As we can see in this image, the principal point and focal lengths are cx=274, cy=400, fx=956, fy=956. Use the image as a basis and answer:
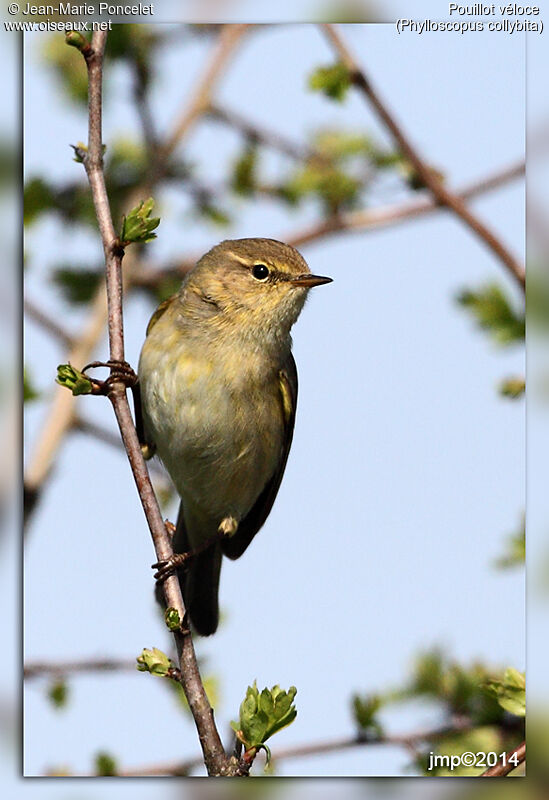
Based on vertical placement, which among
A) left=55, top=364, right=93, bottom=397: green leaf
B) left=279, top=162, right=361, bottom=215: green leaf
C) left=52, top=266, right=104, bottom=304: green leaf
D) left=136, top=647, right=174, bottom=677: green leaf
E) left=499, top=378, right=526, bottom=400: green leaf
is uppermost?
left=279, top=162, right=361, bottom=215: green leaf

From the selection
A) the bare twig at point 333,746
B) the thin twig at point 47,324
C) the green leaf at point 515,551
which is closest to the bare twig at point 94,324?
the thin twig at point 47,324

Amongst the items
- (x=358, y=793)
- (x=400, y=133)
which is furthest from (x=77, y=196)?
(x=358, y=793)

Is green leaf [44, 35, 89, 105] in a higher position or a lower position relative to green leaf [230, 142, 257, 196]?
higher

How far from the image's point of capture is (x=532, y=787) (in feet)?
7.02

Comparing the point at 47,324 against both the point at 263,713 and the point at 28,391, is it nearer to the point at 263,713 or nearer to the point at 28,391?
the point at 28,391

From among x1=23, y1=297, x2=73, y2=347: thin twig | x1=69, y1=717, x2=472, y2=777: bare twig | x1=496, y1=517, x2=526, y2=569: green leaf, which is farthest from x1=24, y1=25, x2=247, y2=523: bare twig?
x1=496, y1=517, x2=526, y2=569: green leaf

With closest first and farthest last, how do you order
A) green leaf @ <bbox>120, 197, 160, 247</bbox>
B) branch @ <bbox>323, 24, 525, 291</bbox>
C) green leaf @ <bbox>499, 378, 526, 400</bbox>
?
green leaf @ <bbox>120, 197, 160, 247</bbox> < green leaf @ <bbox>499, 378, 526, 400</bbox> < branch @ <bbox>323, 24, 525, 291</bbox>

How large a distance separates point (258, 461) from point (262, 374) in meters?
0.30

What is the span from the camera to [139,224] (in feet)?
6.59

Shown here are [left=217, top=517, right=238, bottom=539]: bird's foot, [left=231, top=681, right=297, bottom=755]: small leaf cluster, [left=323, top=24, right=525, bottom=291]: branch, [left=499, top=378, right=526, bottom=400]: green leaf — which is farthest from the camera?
[left=217, top=517, right=238, bottom=539]: bird's foot

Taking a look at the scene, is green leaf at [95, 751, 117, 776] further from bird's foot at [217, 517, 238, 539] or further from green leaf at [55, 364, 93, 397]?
green leaf at [55, 364, 93, 397]

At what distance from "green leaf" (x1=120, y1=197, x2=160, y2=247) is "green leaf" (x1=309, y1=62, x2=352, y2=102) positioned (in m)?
0.99

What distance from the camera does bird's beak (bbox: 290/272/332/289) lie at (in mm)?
2850

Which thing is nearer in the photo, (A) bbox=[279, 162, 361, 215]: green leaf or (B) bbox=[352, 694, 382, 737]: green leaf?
(B) bbox=[352, 694, 382, 737]: green leaf
